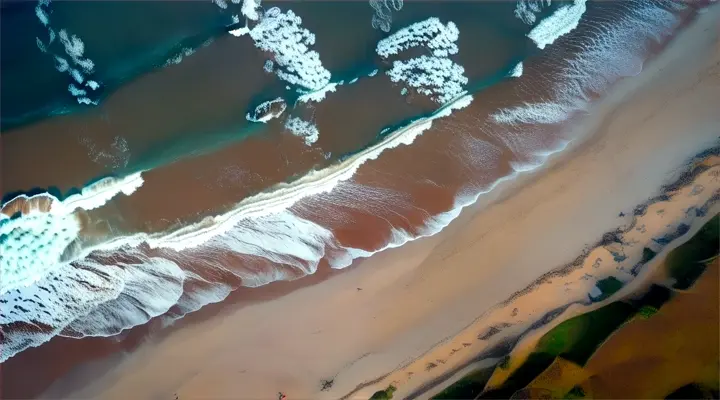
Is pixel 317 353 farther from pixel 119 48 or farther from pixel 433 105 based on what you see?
pixel 119 48

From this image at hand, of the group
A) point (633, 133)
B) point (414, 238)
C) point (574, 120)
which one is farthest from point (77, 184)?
point (633, 133)

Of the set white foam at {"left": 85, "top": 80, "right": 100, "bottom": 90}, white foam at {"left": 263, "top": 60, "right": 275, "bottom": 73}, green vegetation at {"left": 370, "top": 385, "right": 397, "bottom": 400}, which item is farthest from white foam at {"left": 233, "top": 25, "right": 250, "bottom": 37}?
green vegetation at {"left": 370, "top": 385, "right": 397, "bottom": 400}

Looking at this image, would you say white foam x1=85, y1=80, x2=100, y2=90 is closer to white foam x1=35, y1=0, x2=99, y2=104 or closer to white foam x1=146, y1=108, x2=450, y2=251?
white foam x1=35, y1=0, x2=99, y2=104

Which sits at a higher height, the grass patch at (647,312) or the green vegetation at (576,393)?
the grass patch at (647,312)

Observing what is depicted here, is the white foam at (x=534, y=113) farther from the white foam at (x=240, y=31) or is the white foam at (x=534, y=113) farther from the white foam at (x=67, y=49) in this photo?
the white foam at (x=67, y=49)

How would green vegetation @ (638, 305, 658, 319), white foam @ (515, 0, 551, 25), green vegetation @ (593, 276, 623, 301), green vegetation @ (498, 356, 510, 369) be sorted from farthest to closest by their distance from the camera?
white foam @ (515, 0, 551, 25) → green vegetation @ (593, 276, 623, 301) → green vegetation @ (498, 356, 510, 369) → green vegetation @ (638, 305, 658, 319)

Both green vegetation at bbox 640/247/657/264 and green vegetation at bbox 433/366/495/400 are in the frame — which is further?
green vegetation at bbox 433/366/495/400

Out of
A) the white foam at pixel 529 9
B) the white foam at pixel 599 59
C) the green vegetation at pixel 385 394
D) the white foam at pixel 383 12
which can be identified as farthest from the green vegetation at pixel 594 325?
the white foam at pixel 383 12
